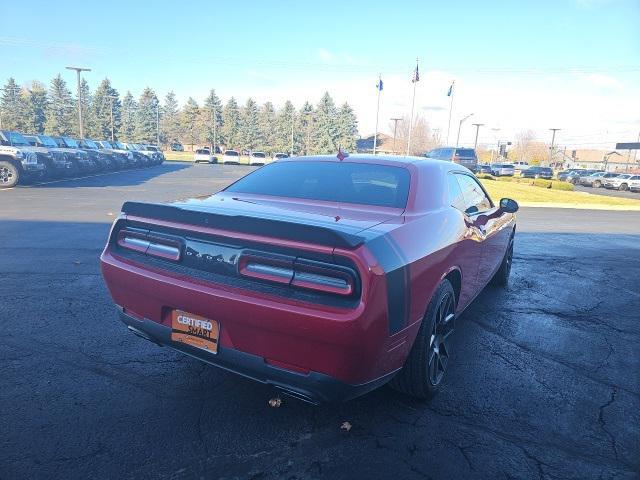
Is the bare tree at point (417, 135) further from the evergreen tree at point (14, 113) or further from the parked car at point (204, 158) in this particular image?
the evergreen tree at point (14, 113)

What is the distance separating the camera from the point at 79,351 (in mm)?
3508

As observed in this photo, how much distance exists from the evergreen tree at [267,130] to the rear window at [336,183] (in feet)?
270

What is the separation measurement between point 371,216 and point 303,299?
0.88m

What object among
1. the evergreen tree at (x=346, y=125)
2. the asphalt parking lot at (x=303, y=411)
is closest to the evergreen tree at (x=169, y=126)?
the evergreen tree at (x=346, y=125)

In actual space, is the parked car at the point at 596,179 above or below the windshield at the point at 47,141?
below

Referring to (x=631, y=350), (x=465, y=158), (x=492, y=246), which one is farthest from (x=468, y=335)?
(x=465, y=158)

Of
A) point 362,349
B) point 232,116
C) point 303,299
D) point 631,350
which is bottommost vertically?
point 631,350

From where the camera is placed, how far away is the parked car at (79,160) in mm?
19869

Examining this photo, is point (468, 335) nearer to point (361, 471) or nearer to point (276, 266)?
point (361, 471)

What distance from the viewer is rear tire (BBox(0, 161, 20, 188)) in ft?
51.2

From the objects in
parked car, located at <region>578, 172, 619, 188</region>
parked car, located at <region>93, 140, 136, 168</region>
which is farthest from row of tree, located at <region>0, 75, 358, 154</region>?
parked car, located at <region>93, 140, 136, 168</region>

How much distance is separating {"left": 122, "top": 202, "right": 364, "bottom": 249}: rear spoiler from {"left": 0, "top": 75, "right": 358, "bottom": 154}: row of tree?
7293 cm

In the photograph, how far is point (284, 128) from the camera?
275ft

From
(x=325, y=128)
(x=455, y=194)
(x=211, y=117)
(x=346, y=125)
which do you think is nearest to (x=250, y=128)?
(x=211, y=117)
